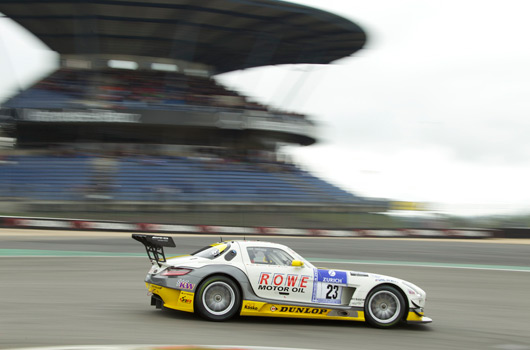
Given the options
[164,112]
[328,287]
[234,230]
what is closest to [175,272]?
[328,287]

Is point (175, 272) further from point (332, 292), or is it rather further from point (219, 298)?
point (332, 292)

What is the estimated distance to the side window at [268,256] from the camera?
7898 mm

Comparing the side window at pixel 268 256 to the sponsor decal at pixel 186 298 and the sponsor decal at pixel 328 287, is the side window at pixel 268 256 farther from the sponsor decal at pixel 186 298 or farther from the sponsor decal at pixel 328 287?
the sponsor decal at pixel 186 298

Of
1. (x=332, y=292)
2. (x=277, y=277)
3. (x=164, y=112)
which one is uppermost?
(x=164, y=112)

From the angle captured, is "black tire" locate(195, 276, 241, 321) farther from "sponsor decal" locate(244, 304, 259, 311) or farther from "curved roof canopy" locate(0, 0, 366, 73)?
"curved roof canopy" locate(0, 0, 366, 73)

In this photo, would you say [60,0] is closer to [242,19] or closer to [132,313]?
[242,19]

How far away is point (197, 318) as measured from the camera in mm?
7703

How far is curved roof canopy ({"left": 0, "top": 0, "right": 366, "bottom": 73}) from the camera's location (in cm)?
3105

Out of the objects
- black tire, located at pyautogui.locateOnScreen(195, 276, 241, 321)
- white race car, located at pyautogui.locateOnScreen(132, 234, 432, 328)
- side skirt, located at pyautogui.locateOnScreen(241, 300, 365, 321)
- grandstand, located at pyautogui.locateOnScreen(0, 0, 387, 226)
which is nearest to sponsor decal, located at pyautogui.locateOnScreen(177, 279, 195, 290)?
white race car, located at pyautogui.locateOnScreen(132, 234, 432, 328)

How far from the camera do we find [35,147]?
3125 centimetres

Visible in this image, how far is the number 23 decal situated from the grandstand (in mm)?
17722

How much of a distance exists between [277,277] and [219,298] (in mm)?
750

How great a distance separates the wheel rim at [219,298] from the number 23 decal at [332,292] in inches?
46.4

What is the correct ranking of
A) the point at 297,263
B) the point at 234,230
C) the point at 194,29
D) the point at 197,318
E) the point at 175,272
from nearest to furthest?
the point at 175,272 → the point at 197,318 → the point at 297,263 → the point at 234,230 → the point at 194,29
